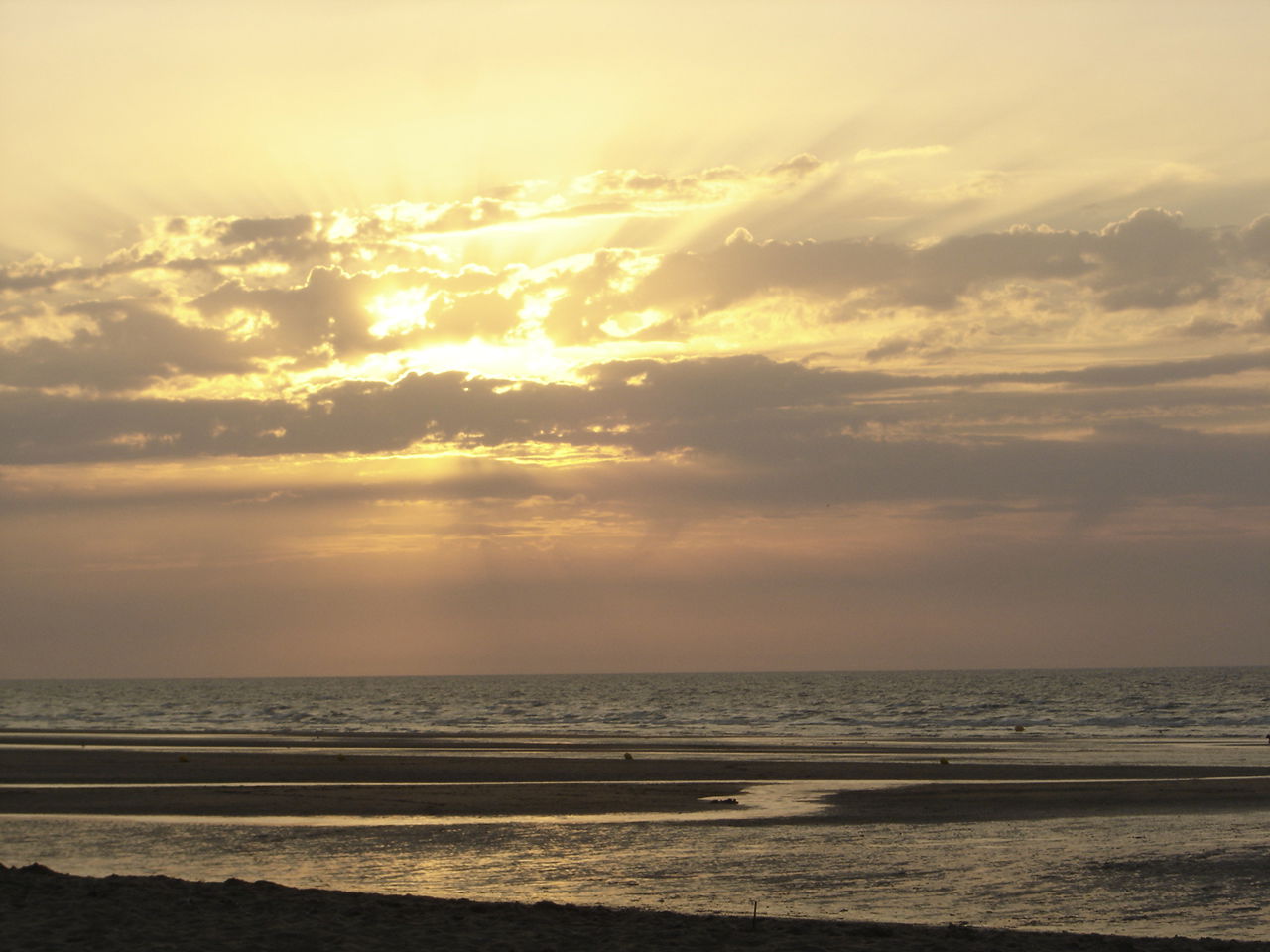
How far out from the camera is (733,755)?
51.3m

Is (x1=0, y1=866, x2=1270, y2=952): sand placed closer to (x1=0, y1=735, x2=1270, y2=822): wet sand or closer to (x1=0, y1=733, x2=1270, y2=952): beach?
(x1=0, y1=733, x2=1270, y2=952): beach

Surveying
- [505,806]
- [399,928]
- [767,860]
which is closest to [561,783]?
[505,806]

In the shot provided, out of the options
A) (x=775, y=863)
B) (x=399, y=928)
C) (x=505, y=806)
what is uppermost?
(x=399, y=928)

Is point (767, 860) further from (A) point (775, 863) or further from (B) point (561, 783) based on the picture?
(B) point (561, 783)

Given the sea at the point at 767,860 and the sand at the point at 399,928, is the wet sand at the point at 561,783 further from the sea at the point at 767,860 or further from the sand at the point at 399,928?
the sand at the point at 399,928

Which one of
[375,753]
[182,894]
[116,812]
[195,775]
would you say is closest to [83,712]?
[375,753]

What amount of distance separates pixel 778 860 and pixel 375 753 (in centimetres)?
3389

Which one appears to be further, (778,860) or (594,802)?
(594,802)

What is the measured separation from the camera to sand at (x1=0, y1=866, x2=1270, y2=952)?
13492 mm

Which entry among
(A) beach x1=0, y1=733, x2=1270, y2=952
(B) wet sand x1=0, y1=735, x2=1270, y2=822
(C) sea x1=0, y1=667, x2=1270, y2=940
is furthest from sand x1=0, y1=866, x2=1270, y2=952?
(B) wet sand x1=0, y1=735, x2=1270, y2=822

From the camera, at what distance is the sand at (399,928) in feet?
44.3

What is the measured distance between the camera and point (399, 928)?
14234 mm

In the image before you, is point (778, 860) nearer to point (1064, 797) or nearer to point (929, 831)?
point (929, 831)

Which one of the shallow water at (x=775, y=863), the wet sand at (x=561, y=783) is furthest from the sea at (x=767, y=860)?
the wet sand at (x=561, y=783)
